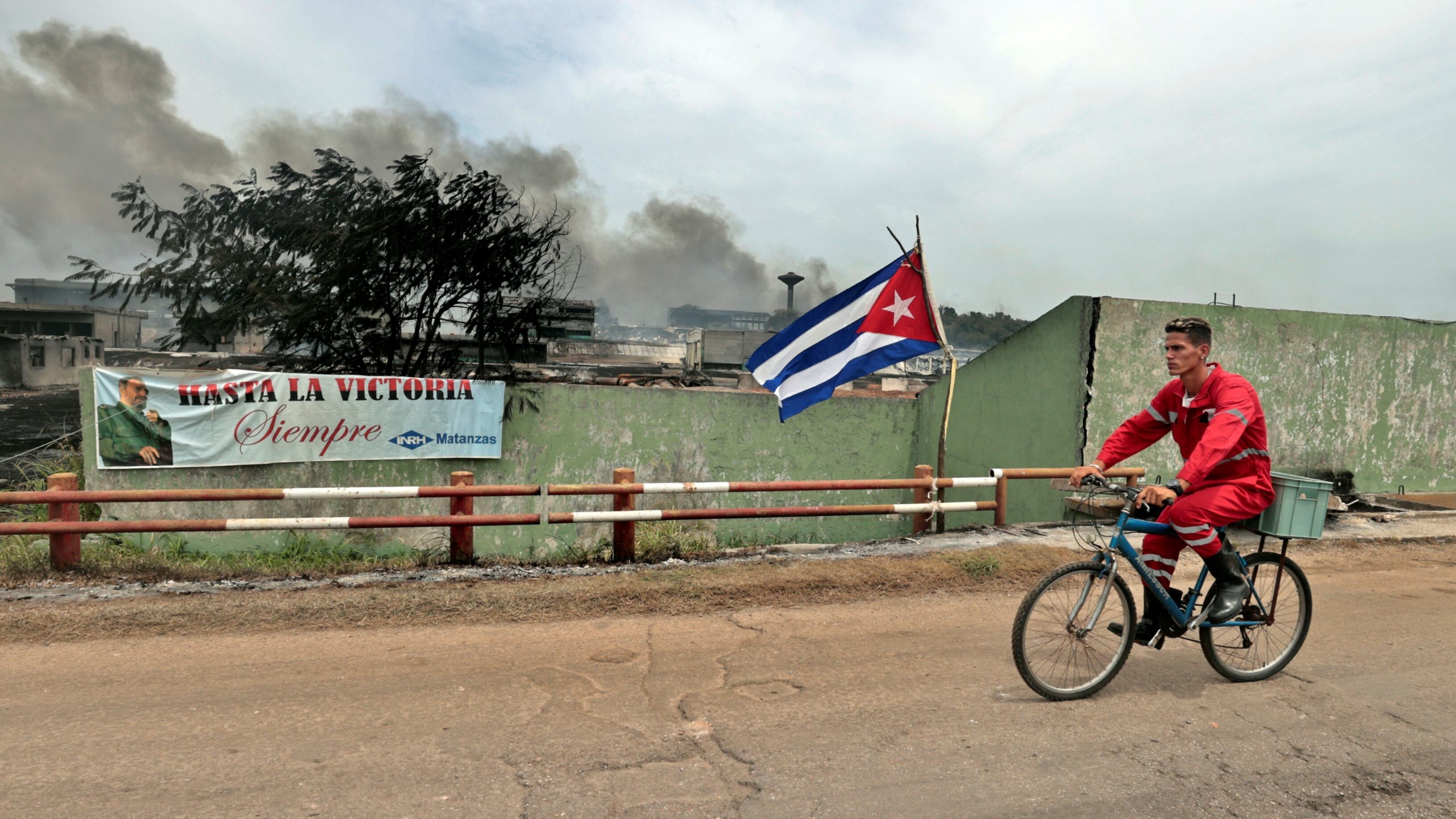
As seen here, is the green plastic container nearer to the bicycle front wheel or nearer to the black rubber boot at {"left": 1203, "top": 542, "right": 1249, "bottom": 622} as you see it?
the black rubber boot at {"left": 1203, "top": 542, "right": 1249, "bottom": 622}

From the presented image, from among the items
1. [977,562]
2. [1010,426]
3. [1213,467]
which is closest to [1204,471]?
[1213,467]

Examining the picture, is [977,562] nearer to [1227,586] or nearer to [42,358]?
[1227,586]

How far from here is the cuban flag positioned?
27.9 ft

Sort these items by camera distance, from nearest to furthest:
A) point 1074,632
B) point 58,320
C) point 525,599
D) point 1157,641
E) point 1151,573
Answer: point 1074,632, point 1151,573, point 1157,641, point 525,599, point 58,320

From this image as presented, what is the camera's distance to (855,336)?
856cm

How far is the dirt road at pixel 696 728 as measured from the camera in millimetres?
3244

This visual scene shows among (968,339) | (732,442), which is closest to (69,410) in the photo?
(732,442)

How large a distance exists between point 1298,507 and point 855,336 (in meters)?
4.69

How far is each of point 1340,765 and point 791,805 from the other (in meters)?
2.37

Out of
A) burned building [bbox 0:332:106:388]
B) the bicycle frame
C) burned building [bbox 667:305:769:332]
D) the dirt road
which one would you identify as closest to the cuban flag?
the dirt road

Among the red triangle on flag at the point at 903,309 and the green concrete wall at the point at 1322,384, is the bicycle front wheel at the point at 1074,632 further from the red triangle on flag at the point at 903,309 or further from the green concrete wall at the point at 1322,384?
the green concrete wall at the point at 1322,384

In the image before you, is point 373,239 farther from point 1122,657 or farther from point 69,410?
point 69,410

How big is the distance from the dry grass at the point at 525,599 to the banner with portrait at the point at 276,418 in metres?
3.70

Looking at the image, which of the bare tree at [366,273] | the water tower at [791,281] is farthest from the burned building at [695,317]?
the bare tree at [366,273]
